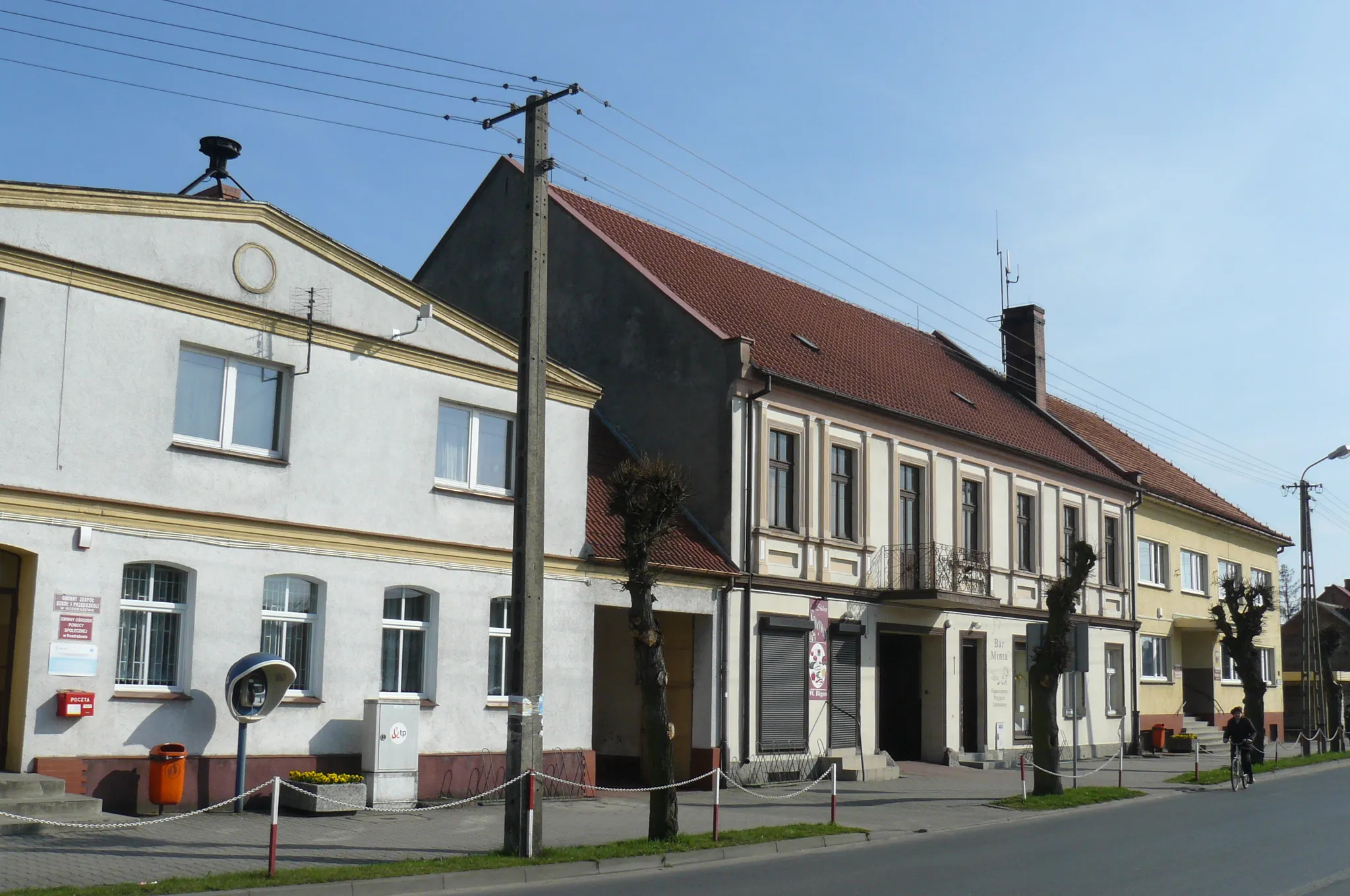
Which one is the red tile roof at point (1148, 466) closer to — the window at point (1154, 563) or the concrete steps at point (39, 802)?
the window at point (1154, 563)

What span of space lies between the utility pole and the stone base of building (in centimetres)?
43

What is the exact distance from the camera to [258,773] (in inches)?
659

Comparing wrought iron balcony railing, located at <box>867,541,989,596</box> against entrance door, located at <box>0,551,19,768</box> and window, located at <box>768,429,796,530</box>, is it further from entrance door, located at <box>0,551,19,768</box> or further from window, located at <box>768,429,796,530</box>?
entrance door, located at <box>0,551,19,768</box>

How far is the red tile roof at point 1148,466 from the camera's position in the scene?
41.7 m

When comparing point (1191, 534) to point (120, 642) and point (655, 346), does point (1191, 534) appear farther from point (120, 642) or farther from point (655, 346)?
point (120, 642)

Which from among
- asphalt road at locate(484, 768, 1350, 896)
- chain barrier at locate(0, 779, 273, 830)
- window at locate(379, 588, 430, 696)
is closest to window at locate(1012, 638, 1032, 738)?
asphalt road at locate(484, 768, 1350, 896)

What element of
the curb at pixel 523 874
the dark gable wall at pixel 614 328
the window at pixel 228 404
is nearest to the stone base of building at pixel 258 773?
the curb at pixel 523 874

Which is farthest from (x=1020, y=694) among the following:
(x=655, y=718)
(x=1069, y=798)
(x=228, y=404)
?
(x=228, y=404)

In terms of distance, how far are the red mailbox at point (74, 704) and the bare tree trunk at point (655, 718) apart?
6.23 m

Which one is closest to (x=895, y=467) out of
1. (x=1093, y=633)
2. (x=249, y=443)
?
(x=1093, y=633)

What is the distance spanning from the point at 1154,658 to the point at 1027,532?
378 inches

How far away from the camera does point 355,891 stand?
38.2 ft

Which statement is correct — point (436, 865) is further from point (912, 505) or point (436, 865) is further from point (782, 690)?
point (912, 505)

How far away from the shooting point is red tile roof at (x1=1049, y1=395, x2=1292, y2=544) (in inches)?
1641
